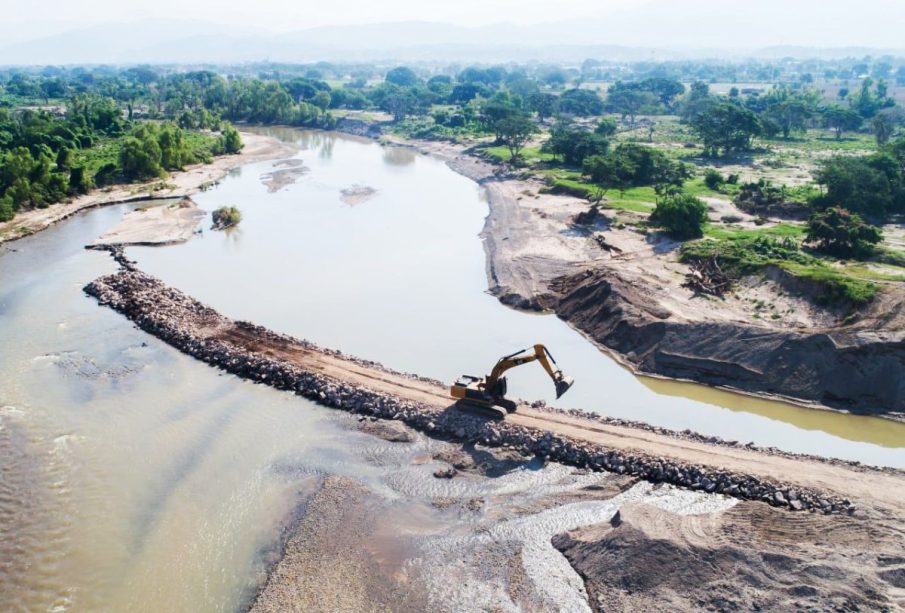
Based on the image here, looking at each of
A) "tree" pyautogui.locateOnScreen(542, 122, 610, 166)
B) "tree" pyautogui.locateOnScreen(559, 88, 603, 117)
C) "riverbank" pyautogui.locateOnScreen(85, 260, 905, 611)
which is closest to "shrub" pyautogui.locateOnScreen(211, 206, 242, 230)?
"riverbank" pyautogui.locateOnScreen(85, 260, 905, 611)

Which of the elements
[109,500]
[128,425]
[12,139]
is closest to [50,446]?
[128,425]

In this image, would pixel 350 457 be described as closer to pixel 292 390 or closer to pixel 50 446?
pixel 292 390

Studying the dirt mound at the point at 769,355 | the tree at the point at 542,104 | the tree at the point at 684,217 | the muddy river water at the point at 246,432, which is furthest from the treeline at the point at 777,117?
the dirt mound at the point at 769,355

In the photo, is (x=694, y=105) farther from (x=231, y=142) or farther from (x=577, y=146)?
(x=231, y=142)

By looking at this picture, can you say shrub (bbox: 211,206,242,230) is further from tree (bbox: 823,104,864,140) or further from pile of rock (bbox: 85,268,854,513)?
tree (bbox: 823,104,864,140)

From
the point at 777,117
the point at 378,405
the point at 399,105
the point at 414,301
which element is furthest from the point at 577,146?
the point at 399,105
